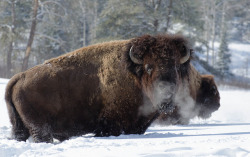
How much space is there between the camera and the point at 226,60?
151 ft

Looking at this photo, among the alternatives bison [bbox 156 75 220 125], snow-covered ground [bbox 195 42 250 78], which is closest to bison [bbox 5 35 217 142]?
bison [bbox 156 75 220 125]

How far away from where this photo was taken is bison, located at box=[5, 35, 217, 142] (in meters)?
5.68

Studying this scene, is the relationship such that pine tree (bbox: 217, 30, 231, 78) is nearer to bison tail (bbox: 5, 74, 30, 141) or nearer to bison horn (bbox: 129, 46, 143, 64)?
bison horn (bbox: 129, 46, 143, 64)

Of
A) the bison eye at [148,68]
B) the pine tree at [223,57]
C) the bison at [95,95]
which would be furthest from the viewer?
the pine tree at [223,57]

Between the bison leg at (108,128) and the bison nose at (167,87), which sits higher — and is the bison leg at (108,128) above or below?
below

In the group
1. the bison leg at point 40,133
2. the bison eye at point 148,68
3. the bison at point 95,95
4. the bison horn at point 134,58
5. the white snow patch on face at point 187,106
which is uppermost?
the bison horn at point 134,58

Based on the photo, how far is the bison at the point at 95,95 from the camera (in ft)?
18.6

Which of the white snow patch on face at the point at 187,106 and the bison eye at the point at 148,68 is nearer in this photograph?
the bison eye at the point at 148,68

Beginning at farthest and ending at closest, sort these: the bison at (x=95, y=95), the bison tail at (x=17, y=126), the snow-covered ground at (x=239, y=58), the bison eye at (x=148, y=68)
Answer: the snow-covered ground at (x=239, y=58) → the bison tail at (x=17, y=126) → the bison at (x=95, y=95) → the bison eye at (x=148, y=68)

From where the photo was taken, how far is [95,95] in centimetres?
587

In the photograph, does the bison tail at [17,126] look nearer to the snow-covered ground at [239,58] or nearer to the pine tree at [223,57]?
the pine tree at [223,57]

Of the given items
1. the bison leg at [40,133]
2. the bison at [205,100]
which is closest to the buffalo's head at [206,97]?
the bison at [205,100]

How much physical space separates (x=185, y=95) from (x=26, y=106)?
4.06 meters

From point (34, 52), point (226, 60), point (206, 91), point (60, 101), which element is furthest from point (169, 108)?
point (226, 60)
